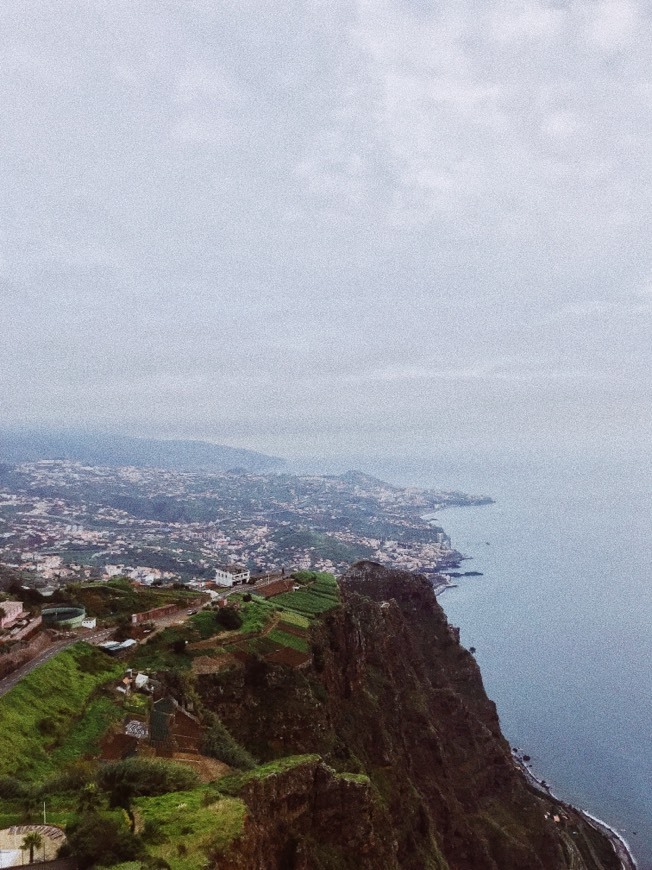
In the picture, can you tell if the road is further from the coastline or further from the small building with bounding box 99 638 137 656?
the coastline

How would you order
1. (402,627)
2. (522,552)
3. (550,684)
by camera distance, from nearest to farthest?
(402,627), (550,684), (522,552)

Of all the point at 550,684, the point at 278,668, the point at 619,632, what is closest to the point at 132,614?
the point at 278,668

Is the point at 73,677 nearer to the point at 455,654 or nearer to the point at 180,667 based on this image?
the point at 180,667

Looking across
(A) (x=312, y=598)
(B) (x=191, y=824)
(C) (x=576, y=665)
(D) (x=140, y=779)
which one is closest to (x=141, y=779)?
(D) (x=140, y=779)

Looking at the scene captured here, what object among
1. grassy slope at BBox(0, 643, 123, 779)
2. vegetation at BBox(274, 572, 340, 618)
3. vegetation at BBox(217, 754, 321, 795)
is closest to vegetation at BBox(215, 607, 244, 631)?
vegetation at BBox(274, 572, 340, 618)

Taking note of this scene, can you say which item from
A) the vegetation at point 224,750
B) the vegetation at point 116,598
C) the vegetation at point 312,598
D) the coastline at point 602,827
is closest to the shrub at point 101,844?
the vegetation at point 224,750

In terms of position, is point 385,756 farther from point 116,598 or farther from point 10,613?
point 10,613
